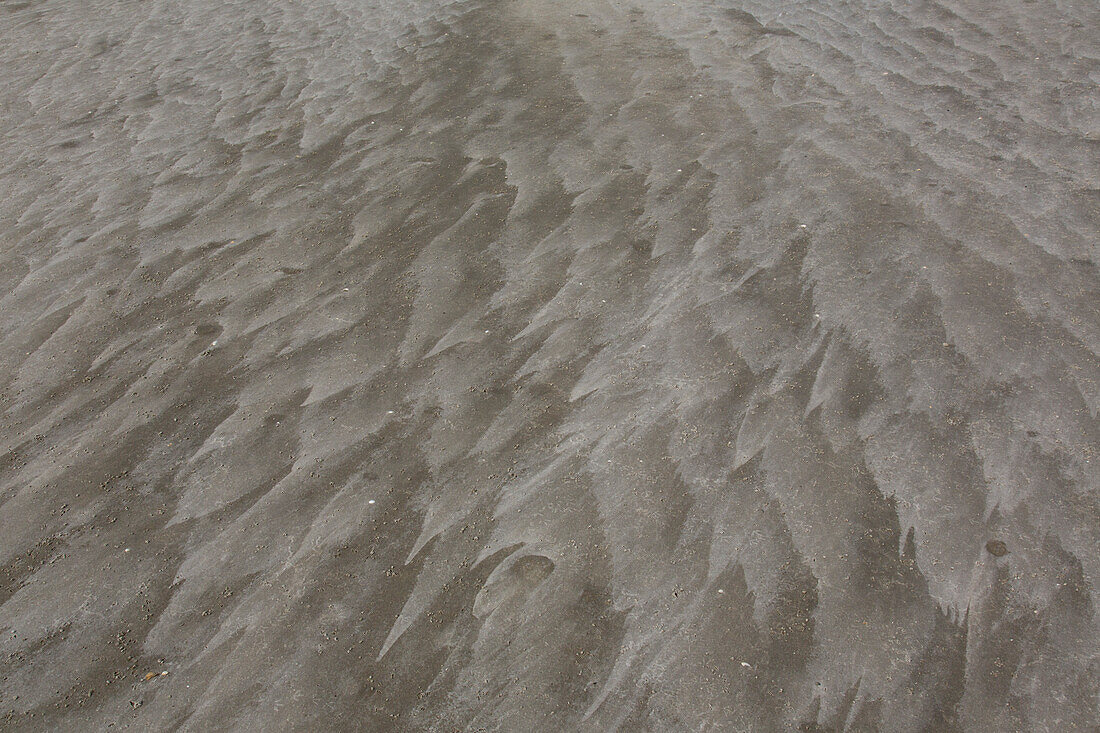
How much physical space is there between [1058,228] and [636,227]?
4.83ft

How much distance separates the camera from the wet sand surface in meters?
1.76

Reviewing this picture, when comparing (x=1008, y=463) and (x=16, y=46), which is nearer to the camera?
(x=1008, y=463)

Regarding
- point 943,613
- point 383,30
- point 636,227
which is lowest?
point 943,613

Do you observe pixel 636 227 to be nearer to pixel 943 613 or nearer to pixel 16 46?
pixel 943 613

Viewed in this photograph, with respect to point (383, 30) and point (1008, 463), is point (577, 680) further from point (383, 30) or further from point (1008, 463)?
point (383, 30)

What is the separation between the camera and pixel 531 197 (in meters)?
3.39

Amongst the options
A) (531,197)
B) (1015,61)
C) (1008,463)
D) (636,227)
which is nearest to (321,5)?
(531,197)

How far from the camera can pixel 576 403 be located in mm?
2383

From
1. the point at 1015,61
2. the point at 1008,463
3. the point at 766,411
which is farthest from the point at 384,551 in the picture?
the point at 1015,61

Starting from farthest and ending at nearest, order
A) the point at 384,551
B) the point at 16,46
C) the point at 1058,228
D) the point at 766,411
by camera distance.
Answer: the point at 16,46 < the point at 1058,228 < the point at 766,411 < the point at 384,551

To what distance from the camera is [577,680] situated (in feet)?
5.68

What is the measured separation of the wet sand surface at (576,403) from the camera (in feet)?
5.78

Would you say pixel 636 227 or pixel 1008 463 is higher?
pixel 636 227

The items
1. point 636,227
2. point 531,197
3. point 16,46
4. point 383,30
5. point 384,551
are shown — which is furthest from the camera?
point 16,46
